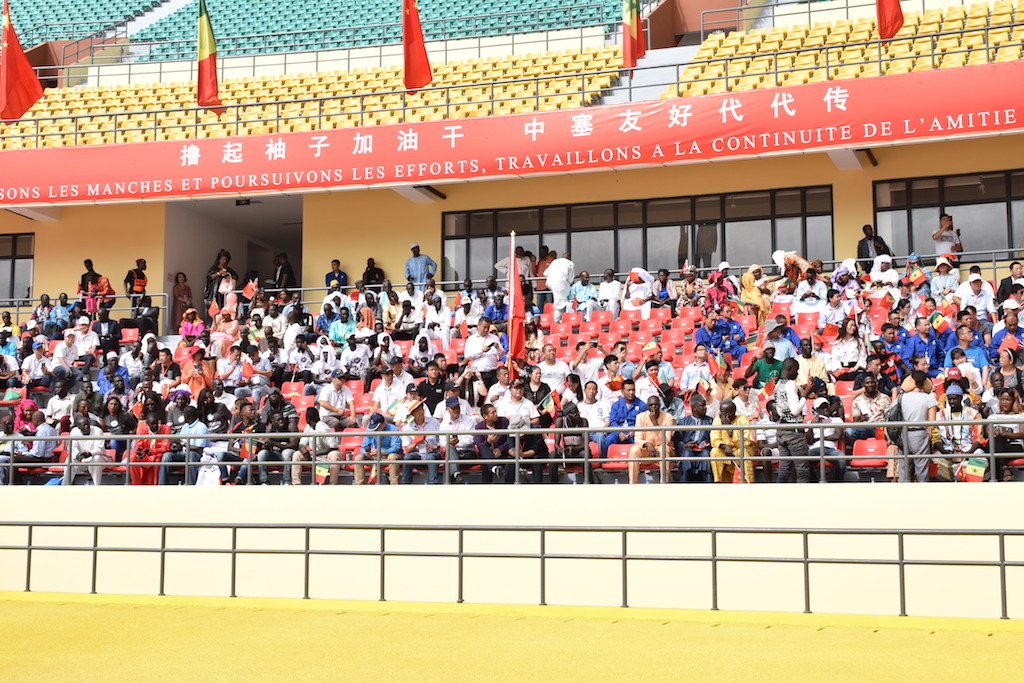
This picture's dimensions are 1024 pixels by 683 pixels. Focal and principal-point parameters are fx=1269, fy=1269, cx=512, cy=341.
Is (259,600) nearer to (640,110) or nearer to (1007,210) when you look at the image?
(640,110)

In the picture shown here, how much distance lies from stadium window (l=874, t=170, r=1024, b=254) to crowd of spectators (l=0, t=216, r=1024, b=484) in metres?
0.74

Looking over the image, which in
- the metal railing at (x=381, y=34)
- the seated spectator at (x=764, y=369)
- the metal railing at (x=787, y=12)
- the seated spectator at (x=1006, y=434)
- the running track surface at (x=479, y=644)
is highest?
the metal railing at (x=381, y=34)

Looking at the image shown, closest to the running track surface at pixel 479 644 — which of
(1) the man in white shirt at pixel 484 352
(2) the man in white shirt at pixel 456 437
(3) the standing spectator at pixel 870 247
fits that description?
(2) the man in white shirt at pixel 456 437

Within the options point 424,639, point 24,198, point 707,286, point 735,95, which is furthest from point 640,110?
point 424,639

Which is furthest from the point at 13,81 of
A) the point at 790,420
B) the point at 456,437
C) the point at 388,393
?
the point at 790,420

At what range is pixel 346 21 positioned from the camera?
95.8 ft

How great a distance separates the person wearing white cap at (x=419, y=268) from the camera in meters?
20.6

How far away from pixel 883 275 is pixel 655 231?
5.34 metres

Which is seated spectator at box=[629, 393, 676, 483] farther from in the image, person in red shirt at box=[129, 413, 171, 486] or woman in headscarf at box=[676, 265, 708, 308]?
person in red shirt at box=[129, 413, 171, 486]

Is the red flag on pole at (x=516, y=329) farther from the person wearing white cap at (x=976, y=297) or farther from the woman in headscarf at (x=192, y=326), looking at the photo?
the woman in headscarf at (x=192, y=326)

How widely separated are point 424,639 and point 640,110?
1157 centimetres

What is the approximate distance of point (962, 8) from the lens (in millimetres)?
20891

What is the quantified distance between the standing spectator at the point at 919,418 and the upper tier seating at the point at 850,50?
717 centimetres

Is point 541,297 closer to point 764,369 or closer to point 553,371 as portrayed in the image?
point 553,371
